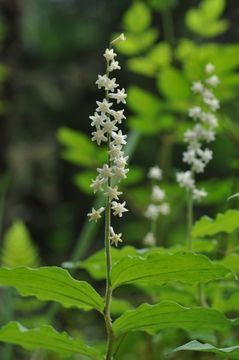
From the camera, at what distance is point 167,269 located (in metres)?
1.05

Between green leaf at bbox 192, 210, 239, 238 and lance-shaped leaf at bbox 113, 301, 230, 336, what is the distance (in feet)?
0.87

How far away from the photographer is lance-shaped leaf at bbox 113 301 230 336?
1.07 meters

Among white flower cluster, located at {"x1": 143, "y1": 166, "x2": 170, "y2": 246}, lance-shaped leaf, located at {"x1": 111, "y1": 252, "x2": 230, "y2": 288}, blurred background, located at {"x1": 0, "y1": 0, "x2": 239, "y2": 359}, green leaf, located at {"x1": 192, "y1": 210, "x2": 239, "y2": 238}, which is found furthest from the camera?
blurred background, located at {"x1": 0, "y1": 0, "x2": 239, "y2": 359}

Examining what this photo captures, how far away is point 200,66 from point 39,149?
18.4ft

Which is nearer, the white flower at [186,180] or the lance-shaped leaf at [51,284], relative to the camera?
the lance-shaped leaf at [51,284]

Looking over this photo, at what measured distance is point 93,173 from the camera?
2393mm

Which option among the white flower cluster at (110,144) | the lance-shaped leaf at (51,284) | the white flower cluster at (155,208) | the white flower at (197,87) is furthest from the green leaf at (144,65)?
the lance-shaped leaf at (51,284)

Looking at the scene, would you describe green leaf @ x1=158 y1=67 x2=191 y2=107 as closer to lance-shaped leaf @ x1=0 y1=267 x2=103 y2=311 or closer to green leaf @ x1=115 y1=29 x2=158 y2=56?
green leaf @ x1=115 y1=29 x2=158 y2=56

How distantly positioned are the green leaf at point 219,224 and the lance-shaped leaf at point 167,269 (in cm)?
27

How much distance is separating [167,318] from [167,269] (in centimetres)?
11

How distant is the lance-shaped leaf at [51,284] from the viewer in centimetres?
102

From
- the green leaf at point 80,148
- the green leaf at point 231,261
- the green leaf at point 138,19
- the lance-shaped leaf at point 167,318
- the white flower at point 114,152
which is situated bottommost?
the lance-shaped leaf at point 167,318

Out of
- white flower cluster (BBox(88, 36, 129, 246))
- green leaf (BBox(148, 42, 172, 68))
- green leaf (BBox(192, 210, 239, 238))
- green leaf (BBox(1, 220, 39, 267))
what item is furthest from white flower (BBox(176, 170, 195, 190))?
green leaf (BBox(148, 42, 172, 68))

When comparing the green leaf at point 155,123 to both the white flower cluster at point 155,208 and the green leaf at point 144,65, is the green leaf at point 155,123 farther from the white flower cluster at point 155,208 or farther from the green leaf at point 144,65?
the white flower cluster at point 155,208
